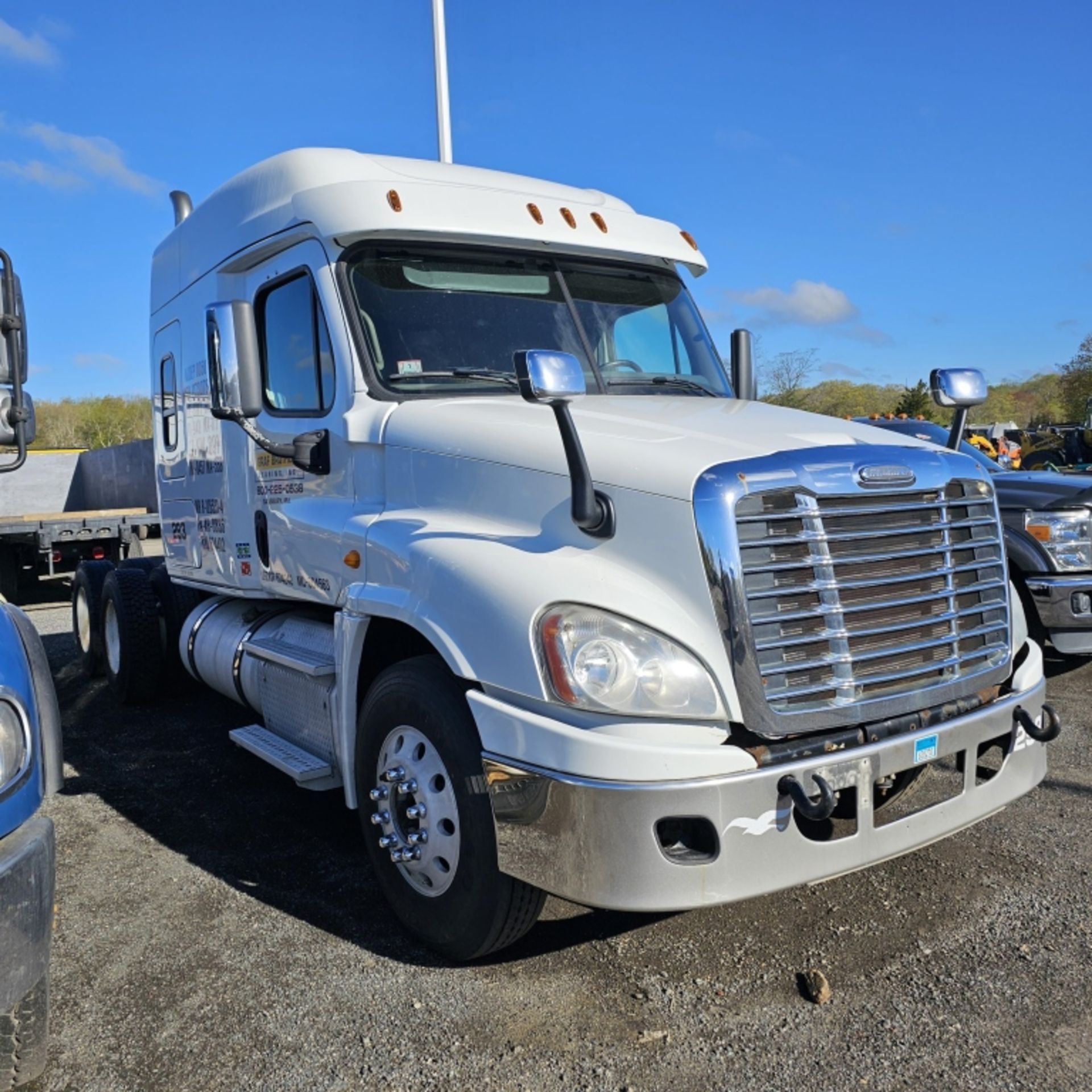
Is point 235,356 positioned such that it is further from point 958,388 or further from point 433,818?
point 958,388

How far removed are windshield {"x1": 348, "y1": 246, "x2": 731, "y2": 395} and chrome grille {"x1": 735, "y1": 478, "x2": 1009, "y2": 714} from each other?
4.73 feet

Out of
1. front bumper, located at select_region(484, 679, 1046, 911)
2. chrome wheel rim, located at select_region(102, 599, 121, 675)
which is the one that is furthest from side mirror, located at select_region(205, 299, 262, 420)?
chrome wheel rim, located at select_region(102, 599, 121, 675)

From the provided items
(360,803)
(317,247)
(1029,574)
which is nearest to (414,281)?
(317,247)

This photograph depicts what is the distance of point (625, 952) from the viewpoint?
3467 millimetres

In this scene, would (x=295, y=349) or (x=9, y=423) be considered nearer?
(x=9, y=423)

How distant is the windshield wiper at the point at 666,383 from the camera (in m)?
4.36

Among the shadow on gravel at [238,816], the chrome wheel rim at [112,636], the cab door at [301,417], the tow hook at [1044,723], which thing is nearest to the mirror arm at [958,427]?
the tow hook at [1044,723]

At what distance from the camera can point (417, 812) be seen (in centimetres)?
341

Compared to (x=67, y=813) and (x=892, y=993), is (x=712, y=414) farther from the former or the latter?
(x=67, y=813)

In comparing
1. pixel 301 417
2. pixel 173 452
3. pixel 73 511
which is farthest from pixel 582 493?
pixel 73 511

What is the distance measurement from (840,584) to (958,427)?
5.43 ft

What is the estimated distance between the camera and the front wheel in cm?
315

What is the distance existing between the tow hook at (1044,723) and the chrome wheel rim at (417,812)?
6.30ft

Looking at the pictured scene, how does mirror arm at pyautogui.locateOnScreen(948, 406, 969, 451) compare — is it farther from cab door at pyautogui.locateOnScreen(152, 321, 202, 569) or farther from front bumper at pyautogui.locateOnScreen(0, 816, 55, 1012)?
cab door at pyautogui.locateOnScreen(152, 321, 202, 569)
